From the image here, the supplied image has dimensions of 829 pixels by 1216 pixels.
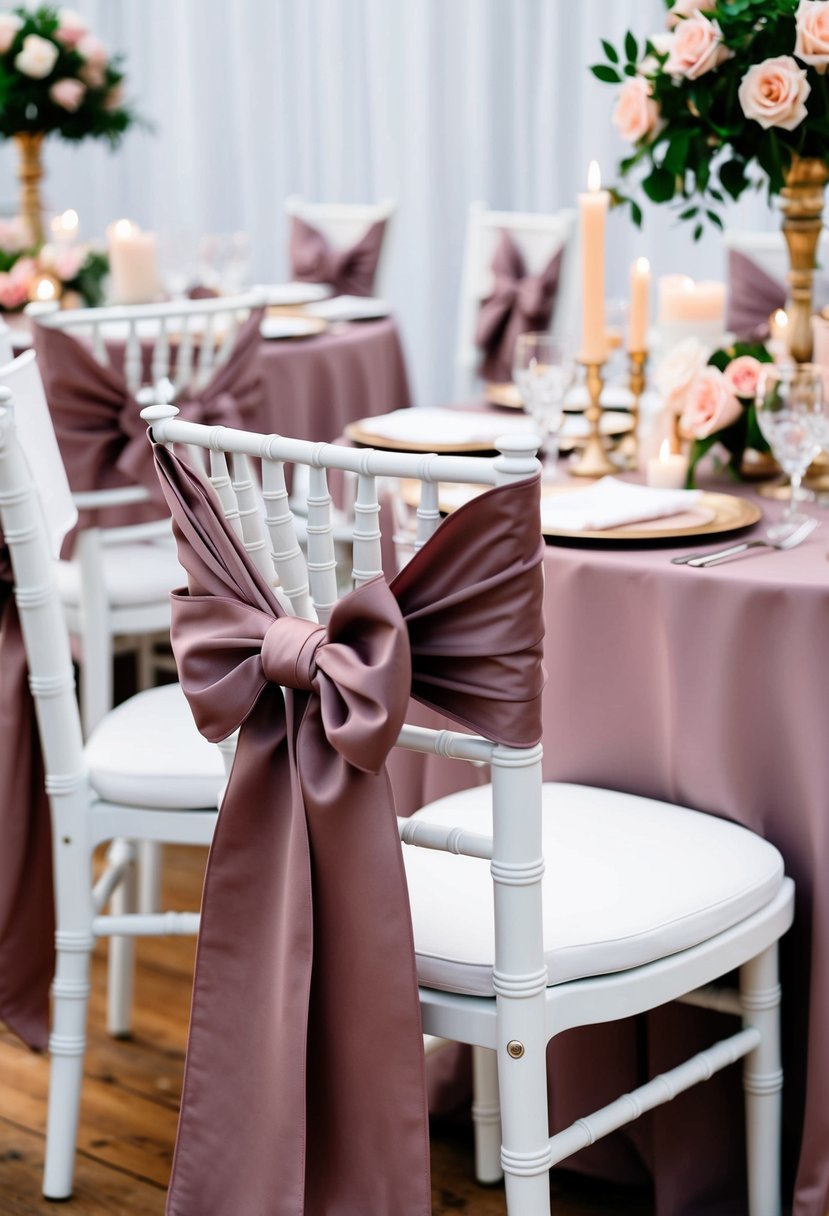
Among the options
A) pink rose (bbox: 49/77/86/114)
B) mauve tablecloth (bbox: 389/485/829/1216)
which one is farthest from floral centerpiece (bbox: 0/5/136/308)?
mauve tablecloth (bbox: 389/485/829/1216)

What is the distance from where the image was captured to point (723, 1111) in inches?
72.2

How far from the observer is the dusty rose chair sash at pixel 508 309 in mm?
3883

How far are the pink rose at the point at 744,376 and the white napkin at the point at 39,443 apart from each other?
85cm

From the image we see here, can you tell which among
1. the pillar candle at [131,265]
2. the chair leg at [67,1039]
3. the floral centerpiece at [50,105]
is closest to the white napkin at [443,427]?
the chair leg at [67,1039]

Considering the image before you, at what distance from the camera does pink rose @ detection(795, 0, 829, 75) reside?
1.80 metres

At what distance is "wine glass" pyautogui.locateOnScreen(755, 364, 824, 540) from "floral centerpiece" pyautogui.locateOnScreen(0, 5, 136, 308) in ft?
6.88

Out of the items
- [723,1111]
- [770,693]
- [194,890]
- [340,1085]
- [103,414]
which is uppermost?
[103,414]

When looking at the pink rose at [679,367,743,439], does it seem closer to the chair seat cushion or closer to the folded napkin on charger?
the folded napkin on charger

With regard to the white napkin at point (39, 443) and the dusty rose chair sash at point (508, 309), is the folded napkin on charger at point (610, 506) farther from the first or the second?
the dusty rose chair sash at point (508, 309)

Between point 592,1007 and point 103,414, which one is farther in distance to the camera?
point 103,414

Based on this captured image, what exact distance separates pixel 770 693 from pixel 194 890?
1543 mm

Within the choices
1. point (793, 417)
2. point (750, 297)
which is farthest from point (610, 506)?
point (750, 297)

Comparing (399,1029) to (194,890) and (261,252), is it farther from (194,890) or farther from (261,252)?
(261,252)

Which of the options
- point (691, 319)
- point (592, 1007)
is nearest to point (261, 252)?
point (691, 319)
